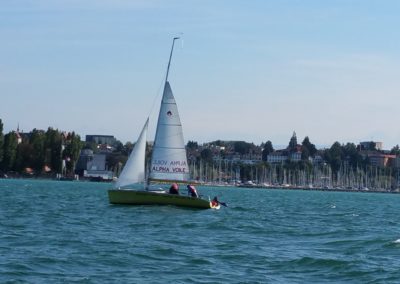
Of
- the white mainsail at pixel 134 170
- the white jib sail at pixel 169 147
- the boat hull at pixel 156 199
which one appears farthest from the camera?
the white jib sail at pixel 169 147

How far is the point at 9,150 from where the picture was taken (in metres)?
178

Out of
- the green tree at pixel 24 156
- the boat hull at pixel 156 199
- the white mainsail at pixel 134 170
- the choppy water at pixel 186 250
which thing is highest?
the green tree at pixel 24 156

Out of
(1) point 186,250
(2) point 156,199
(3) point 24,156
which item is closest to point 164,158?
(2) point 156,199

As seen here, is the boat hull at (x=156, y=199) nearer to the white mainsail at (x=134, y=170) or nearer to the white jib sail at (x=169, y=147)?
the white mainsail at (x=134, y=170)

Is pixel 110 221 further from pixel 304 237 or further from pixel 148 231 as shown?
pixel 304 237

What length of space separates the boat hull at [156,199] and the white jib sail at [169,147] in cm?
268

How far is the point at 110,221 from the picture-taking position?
4566 centimetres

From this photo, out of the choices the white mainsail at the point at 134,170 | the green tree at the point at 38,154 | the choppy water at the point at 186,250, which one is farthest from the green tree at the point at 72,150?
the choppy water at the point at 186,250

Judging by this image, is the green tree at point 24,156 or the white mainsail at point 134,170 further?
the green tree at point 24,156

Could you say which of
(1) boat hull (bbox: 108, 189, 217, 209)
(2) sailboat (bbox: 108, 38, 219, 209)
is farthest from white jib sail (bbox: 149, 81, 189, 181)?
(1) boat hull (bbox: 108, 189, 217, 209)

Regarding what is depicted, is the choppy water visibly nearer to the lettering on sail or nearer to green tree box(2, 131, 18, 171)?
the lettering on sail

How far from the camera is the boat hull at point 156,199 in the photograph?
183ft

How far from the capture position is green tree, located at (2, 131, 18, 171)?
583 ft

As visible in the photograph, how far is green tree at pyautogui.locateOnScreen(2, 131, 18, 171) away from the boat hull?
123 meters
